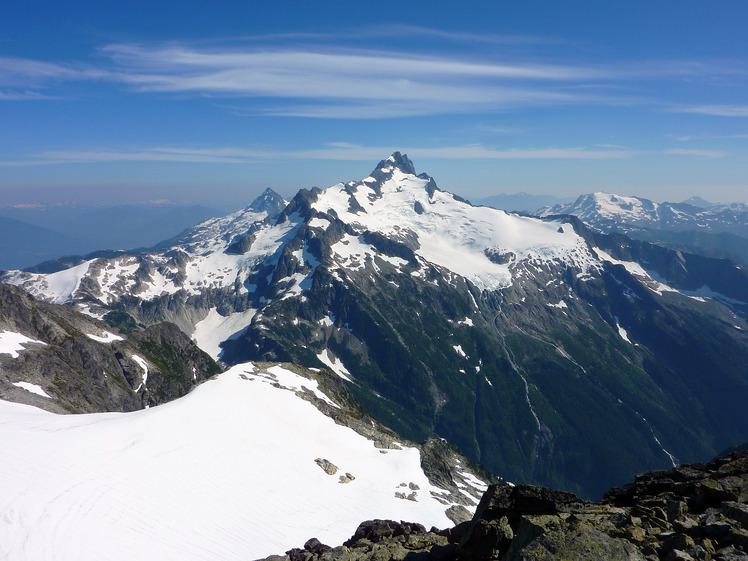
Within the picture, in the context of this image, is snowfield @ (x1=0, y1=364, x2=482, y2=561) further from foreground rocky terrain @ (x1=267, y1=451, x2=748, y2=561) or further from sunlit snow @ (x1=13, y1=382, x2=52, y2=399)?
sunlit snow @ (x1=13, y1=382, x2=52, y2=399)

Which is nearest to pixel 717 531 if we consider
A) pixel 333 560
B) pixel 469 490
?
pixel 333 560

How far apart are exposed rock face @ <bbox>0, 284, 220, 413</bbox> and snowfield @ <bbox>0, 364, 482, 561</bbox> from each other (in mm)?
31981

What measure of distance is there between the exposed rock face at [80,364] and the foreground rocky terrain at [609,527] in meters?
77.7

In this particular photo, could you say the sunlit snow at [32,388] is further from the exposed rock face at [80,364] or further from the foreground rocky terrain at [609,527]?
the foreground rocky terrain at [609,527]

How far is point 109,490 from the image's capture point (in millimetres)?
37719

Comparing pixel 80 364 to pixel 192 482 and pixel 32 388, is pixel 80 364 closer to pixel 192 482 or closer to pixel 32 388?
pixel 32 388

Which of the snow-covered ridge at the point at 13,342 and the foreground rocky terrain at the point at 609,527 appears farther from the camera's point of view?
the snow-covered ridge at the point at 13,342

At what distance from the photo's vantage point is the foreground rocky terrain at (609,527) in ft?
49.6

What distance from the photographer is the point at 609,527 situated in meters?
17.0

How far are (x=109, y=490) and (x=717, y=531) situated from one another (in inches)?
1790

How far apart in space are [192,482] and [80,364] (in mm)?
81100

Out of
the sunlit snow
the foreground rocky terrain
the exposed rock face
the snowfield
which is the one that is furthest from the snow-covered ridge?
the foreground rocky terrain

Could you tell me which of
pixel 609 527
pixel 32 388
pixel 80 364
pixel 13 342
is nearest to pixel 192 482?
pixel 609 527

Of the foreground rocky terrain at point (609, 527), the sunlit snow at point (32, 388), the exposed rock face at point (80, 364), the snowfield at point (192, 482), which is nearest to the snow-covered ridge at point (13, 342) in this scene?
the exposed rock face at point (80, 364)
